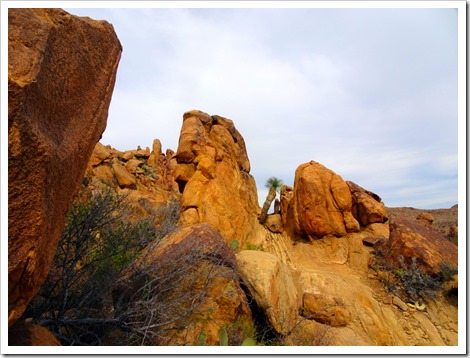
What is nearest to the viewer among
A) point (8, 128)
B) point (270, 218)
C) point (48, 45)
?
point (8, 128)

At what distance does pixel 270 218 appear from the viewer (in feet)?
57.9

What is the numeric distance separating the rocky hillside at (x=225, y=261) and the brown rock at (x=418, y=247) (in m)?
0.05

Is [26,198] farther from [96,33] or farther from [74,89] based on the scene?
[96,33]

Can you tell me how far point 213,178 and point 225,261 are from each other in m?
6.83

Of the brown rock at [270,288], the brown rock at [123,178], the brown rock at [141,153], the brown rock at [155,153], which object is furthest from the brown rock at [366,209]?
the brown rock at [141,153]

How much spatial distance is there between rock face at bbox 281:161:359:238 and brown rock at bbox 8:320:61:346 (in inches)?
529

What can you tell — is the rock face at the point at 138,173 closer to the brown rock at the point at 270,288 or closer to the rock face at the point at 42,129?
the brown rock at the point at 270,288

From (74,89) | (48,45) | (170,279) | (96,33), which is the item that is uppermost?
(96,33)

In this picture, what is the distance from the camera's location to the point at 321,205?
15.2 metres

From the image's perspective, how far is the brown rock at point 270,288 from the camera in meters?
7.11

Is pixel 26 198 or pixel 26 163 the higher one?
pixel 26 163

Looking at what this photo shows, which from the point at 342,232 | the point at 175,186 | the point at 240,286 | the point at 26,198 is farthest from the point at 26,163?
the point at 175,186

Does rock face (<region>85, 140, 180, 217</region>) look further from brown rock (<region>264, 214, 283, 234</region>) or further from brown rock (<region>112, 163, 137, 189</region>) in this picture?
brown rock (<region>264, 214, 283, 234</region>)

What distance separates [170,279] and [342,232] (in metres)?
11.3
